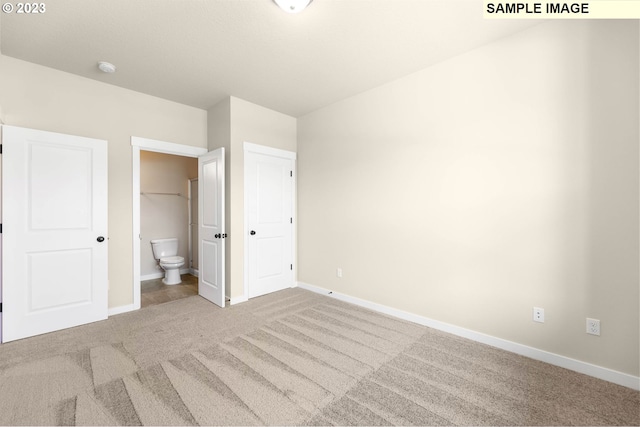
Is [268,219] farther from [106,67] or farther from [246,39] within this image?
[106,67]

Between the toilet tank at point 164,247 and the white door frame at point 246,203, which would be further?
the toilet tank at point 164,247

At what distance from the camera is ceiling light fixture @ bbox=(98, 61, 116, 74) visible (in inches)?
105

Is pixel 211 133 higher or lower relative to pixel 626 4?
lower

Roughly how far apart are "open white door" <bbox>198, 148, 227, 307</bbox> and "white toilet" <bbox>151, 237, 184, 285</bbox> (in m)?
0.91

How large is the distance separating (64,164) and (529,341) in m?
4.61

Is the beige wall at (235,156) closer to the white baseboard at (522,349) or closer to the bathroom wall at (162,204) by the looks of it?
the white baseboard at (522,349)

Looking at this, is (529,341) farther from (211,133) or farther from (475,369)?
(211,133)

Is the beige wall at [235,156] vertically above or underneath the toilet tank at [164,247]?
above

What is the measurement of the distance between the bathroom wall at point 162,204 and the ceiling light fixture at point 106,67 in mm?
2131

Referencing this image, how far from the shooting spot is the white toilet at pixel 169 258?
14.4 ft

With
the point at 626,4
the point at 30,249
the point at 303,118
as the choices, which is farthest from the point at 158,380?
the point at 626,4

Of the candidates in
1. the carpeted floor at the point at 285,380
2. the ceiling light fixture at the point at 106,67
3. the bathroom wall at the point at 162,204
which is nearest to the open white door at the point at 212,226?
the carpeted floor at the point at 285,380

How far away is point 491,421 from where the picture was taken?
1559 millimetres

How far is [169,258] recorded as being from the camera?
451 centimetres
